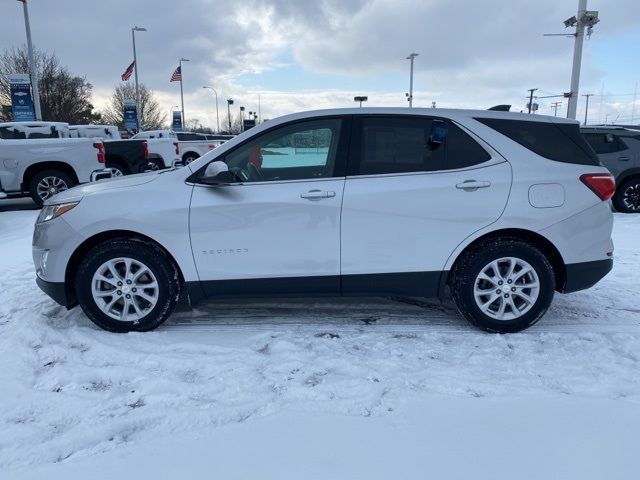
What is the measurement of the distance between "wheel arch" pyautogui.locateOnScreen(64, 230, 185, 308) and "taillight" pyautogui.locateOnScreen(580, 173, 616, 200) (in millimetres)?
3185

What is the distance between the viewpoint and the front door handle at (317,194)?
3.71m

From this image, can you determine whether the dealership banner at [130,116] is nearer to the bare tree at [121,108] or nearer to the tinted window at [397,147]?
the bare tree at [121,108]

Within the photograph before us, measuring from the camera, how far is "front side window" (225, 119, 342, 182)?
3.85m

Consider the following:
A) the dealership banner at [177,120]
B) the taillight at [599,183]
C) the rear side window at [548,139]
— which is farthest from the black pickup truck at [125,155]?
the dealership banner at [177,120]

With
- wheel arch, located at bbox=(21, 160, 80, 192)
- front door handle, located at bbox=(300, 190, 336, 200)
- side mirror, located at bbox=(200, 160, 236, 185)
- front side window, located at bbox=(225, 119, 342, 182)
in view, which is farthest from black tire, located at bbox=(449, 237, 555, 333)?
wheel arch, located at bbox=(21, 160, 80, 192)

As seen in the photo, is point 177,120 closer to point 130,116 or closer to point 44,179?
point 130,116

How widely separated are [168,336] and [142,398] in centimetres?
92

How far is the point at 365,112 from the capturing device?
3947 mm

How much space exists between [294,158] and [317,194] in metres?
0.44

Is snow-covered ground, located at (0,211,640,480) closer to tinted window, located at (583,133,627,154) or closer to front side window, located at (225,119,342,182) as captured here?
front side window, located at (225,119,342,182)

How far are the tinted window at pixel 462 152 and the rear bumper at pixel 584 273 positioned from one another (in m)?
1.09

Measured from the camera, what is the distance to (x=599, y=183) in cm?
379

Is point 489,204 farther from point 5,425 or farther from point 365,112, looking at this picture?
point 5,425

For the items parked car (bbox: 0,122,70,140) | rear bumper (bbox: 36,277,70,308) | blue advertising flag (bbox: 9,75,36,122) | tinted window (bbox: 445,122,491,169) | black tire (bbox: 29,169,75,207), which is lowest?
rear bumper (bbox: 36,277,70,308)
